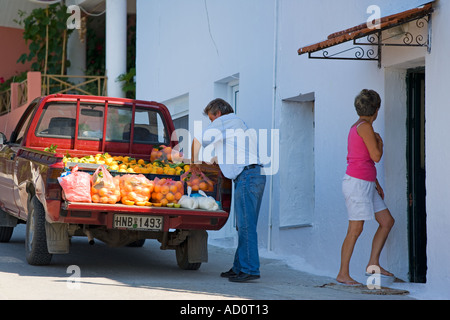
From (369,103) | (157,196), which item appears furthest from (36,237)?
(369,103)

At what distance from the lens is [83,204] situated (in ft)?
26.2

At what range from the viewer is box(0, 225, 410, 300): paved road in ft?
23.4

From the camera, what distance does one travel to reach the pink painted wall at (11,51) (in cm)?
2461

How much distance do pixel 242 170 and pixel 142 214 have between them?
1112mm

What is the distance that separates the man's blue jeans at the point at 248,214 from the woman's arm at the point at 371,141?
1153mm

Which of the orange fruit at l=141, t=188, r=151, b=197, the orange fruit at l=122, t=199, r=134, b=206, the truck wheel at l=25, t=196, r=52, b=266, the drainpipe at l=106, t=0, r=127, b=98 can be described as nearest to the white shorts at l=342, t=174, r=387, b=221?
the orange fruit at l=141, t=188, r=151, b=197

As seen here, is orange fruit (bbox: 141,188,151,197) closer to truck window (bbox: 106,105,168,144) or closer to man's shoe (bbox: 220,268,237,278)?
man's shoe (bbox: 220,268,237,278)

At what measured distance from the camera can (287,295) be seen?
7516 millimetres

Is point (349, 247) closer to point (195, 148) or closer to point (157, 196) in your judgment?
point (195, 148)

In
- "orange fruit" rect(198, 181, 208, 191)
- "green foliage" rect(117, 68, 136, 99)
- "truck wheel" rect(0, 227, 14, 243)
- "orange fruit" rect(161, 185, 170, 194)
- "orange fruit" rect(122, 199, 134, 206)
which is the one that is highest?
"green foliage" rect(117, 68, 136, 99)

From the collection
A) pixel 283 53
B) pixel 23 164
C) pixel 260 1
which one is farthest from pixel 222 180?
pixel 260 1
